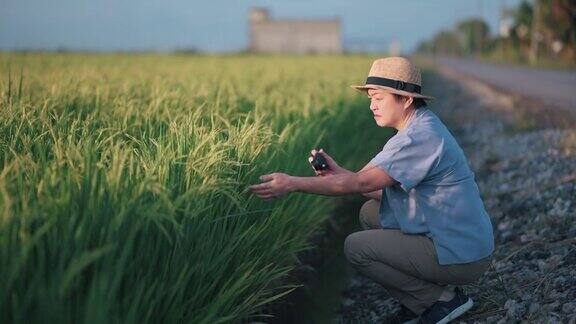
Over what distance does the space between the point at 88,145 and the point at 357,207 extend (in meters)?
3.56

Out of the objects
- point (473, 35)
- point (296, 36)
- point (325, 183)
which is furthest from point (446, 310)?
point (473, 35)

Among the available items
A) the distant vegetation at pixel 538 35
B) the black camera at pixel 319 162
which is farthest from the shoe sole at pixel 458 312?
the distant vegetation at pixel 538 35

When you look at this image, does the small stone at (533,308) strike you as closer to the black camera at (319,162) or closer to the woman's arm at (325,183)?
the woman's arm at (325,183)

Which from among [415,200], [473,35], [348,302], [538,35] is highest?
[473,35]

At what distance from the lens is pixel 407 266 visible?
269cm

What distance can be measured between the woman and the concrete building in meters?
62.9

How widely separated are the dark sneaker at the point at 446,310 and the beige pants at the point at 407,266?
3 centimetres

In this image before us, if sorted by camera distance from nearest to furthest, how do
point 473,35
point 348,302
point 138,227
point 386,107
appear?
1. point 138,227
2. point 386,107
3. point 348,302
4. point 473,35

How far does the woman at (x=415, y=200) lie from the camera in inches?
98.1

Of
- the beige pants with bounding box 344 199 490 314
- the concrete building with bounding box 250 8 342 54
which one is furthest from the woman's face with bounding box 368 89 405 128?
the concrete building with bounding box 250 8 342 54

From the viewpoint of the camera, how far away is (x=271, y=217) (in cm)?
268

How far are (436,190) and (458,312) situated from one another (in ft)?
1.87

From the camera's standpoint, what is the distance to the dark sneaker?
8.92ft

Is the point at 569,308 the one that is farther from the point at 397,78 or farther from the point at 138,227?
the point at 138,227
